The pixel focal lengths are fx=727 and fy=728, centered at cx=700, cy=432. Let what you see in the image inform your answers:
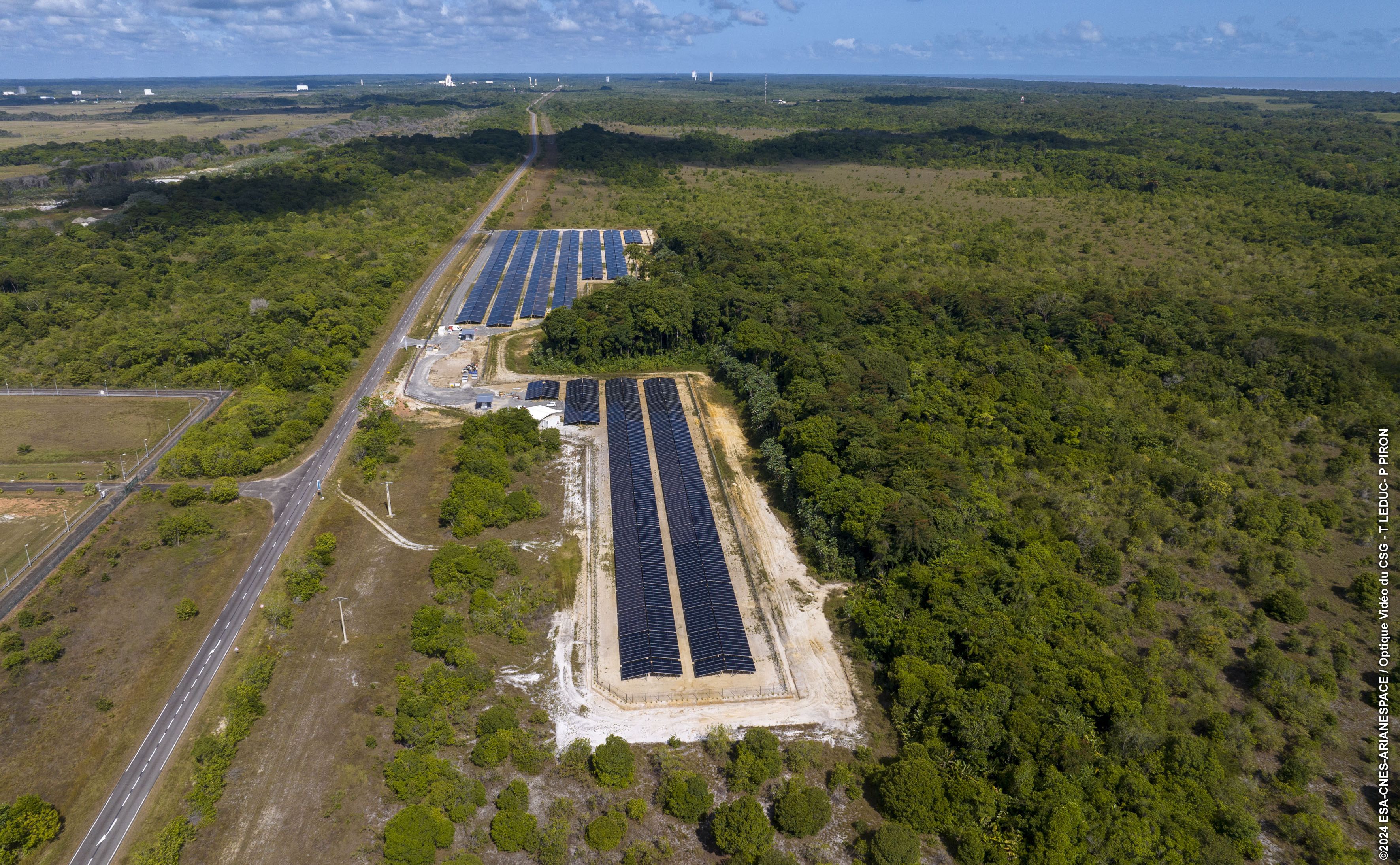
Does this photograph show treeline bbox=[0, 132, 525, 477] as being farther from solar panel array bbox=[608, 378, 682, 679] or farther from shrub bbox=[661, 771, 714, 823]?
shrub bbox=[661, 771, 714, 823]

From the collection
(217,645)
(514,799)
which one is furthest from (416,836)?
(217,645)

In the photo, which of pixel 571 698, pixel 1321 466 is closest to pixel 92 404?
pixel 571 698

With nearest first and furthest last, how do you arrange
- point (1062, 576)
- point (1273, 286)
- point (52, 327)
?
1. point (1062, 576)
2. point (52, 327)
3. point (1273, 286)

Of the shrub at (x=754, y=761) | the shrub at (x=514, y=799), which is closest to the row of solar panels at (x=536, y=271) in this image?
the shrub at (x=754, y=761)

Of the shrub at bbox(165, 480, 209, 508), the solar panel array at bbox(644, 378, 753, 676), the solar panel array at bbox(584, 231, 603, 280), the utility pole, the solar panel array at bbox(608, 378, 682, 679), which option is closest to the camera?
the solar panel array at bbox(608, 378, 682, 679)

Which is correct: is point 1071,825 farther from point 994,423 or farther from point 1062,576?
point 994,423

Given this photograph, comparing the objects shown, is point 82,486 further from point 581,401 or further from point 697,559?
point 697,559

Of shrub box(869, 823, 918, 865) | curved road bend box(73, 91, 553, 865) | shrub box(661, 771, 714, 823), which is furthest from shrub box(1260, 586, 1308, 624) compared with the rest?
curved road bend box(73, 91, 553, 865)
